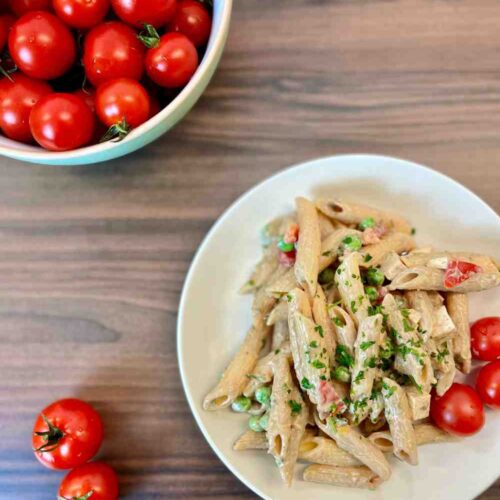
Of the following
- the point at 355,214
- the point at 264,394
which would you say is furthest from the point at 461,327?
the point at 264,394

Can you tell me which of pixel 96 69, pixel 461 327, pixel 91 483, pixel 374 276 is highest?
pixel 96 69

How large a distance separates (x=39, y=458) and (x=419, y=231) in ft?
3.88

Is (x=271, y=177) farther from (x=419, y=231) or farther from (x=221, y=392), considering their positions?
(x=221, y=392)

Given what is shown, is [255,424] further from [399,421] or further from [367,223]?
[367,223]

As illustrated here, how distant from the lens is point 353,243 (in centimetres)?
144

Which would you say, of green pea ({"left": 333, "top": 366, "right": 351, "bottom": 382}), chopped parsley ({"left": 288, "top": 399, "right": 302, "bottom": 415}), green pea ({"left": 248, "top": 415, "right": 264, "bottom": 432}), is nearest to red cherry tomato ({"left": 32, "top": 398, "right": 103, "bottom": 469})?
green pea ({"left": 248, "top": 415, "right": 264, "bottom": 432})

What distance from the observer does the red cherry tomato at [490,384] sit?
142cm

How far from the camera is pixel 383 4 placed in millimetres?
1609

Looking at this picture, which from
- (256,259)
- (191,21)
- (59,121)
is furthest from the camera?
(256,259)

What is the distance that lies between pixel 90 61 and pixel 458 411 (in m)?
1.24

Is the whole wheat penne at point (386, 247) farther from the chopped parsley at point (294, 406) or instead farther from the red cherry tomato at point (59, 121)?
the red cherry tomato at point (59, 121)

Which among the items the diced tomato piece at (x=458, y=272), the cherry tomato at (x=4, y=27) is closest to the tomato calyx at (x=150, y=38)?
the cherry tomato at (x=4, y=27)

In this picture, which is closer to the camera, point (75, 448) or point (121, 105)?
point (121, 105)

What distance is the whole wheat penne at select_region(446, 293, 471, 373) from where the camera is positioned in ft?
4.66
